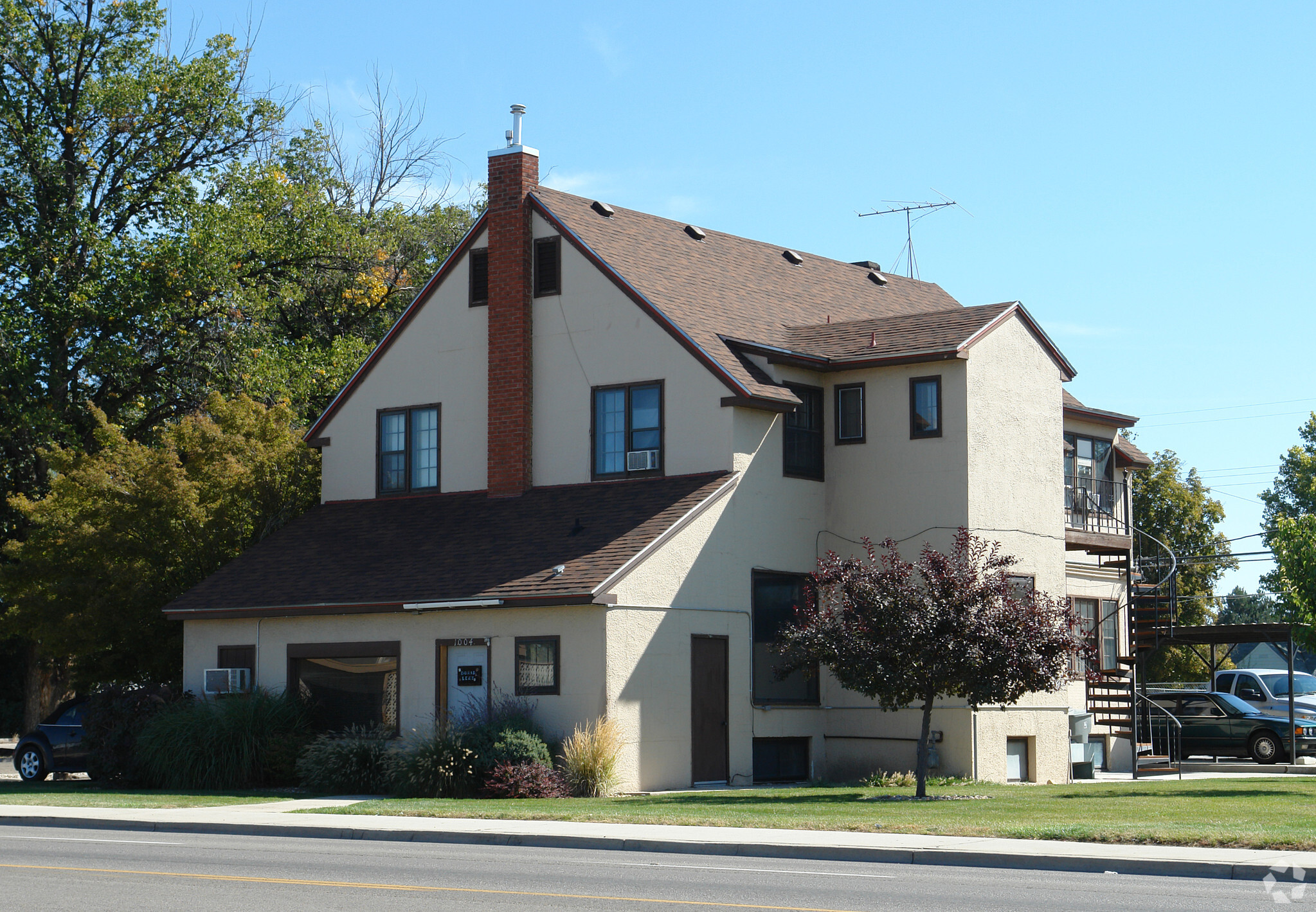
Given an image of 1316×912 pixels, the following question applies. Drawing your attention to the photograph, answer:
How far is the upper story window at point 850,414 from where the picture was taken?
28703mm

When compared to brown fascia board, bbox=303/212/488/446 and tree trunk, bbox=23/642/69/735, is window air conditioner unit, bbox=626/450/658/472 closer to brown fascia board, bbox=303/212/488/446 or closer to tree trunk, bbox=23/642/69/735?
brown fascia board, bbox=303/212/488/446

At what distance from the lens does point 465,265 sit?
3084 centimetres

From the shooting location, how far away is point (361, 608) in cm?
2659

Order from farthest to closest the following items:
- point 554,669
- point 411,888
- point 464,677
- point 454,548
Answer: point 454,548 → point 464,677 → point 554,669 → point 411,888

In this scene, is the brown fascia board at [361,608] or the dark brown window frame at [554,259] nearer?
the brown fascia board at [361,608]

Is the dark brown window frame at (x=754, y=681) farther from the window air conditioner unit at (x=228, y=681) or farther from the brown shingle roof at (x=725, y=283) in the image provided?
the window air conditioner unit at (x=228, y=681)

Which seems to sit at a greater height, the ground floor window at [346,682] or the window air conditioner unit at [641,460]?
the window air conditioner unit at [641,460]

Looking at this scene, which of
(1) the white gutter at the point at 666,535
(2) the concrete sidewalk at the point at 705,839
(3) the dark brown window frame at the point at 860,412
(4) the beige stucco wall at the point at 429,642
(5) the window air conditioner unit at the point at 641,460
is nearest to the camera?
(2) the concrete sidewalk at the point at 705,839

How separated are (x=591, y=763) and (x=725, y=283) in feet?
38.1

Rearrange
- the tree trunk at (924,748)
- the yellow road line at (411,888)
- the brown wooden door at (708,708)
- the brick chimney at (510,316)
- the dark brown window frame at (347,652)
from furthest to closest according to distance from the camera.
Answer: the brick chimney at (510,316)
the dark brown window frame at (347,652)
the brown wooden door at (708,708)
the tree trunk at (924,748)
the yellow road line at (411,888)

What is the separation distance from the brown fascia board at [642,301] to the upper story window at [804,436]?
Answer: 195 cm

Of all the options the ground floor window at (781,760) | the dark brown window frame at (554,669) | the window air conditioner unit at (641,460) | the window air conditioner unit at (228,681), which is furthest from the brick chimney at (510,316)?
the ground floor window at (781,760)

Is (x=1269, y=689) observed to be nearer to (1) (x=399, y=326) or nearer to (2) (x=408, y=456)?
(2) (x=408, y=456)

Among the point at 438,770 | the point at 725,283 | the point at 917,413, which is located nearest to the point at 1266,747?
the point at 917,413
